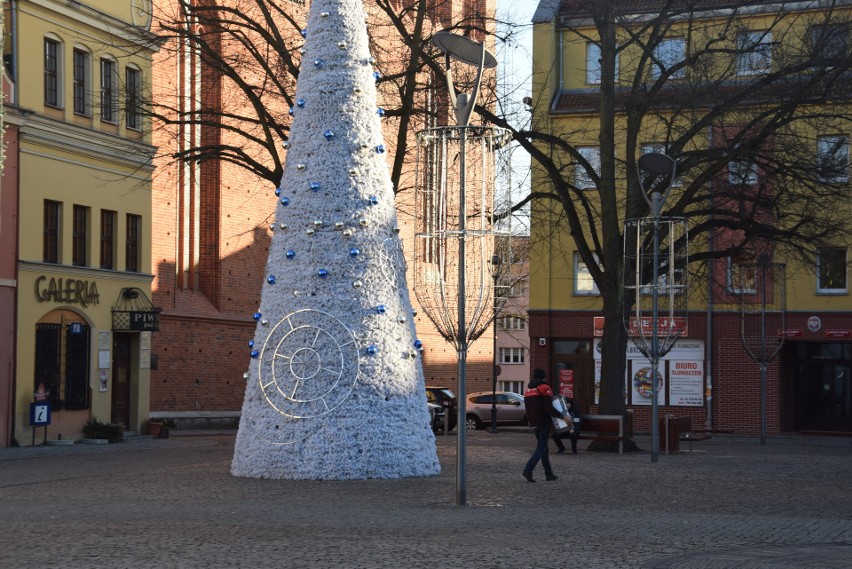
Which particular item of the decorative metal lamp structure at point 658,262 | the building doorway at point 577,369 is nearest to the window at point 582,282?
the building doorway at point 577,369

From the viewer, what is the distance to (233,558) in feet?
36.5

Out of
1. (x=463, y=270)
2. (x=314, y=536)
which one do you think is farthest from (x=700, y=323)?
(x=314, y=536)

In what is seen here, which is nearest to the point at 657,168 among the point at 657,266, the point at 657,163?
the point at 657,163

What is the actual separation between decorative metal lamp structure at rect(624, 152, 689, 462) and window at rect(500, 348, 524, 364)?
6451 centimetres

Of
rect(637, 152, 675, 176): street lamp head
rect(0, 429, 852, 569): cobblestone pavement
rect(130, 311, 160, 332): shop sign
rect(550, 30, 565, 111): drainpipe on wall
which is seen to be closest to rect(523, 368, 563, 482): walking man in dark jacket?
rect(0, 429, 852, 569): cobblestone pavement

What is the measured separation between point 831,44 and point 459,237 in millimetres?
13759

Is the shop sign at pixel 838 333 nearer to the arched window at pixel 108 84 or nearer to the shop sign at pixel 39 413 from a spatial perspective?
the arched window at pixel 108 84

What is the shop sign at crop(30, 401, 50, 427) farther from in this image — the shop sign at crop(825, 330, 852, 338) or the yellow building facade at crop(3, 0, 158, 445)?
the shop sign at crop(825, 330, 852, 338)

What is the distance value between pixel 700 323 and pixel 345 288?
27943 millimetres

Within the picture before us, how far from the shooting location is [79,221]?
114ft

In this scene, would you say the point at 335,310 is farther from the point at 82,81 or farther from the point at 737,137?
the point at 82,81

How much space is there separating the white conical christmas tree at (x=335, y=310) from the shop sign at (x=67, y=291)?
47.0 feet

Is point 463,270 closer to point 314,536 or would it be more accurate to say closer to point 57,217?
point 314,536

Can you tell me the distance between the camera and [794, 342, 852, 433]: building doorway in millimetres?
44438
